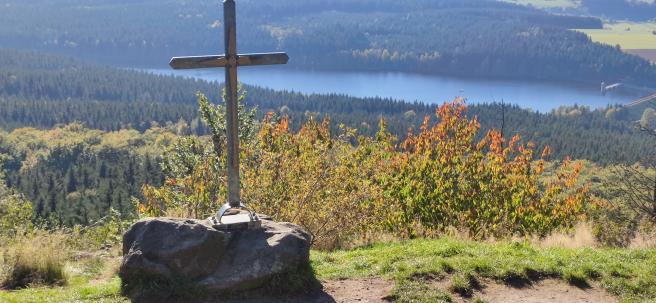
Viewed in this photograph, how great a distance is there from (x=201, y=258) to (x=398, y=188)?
1229 centimetres

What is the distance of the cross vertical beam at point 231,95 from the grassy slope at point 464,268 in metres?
2.53

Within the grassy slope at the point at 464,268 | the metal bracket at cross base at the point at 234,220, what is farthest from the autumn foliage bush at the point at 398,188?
the metal bracket at cross base at the point at 234,220

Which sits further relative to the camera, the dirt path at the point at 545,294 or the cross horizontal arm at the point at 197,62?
the cross horizontal arm at the point at 197,62

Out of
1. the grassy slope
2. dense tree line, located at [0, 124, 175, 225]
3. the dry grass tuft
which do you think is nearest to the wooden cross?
the grassy slope

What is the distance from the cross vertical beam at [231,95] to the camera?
1398 cm

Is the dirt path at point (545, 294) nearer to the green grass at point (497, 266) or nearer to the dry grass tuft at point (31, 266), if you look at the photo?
the green grass at point (497, 266)

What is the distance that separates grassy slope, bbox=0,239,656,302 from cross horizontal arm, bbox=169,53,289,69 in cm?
458

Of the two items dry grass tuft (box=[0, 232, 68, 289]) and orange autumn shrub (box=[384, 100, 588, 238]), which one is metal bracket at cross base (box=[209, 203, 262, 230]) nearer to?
dry grass tuft (box=[0, 232, 68, 289])

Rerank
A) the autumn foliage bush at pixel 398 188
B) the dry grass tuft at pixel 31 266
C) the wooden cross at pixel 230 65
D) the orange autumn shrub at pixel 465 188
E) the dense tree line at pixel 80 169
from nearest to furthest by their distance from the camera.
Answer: the wooden cross at pixel 230 65, the dry grass tuft at pixel 31 266, the autumn foliage bush at pixel 398 188, the orange autumn shrub at pixel 465 188, the dense tree line at pixel 80 169

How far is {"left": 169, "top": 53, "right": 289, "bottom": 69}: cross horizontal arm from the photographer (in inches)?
545

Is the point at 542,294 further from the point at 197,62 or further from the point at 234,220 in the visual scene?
the point at 197,62

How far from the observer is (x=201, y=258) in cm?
1270

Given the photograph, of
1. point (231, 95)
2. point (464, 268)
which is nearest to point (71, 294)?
point (231, 95)

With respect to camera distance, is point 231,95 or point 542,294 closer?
point 542,294
